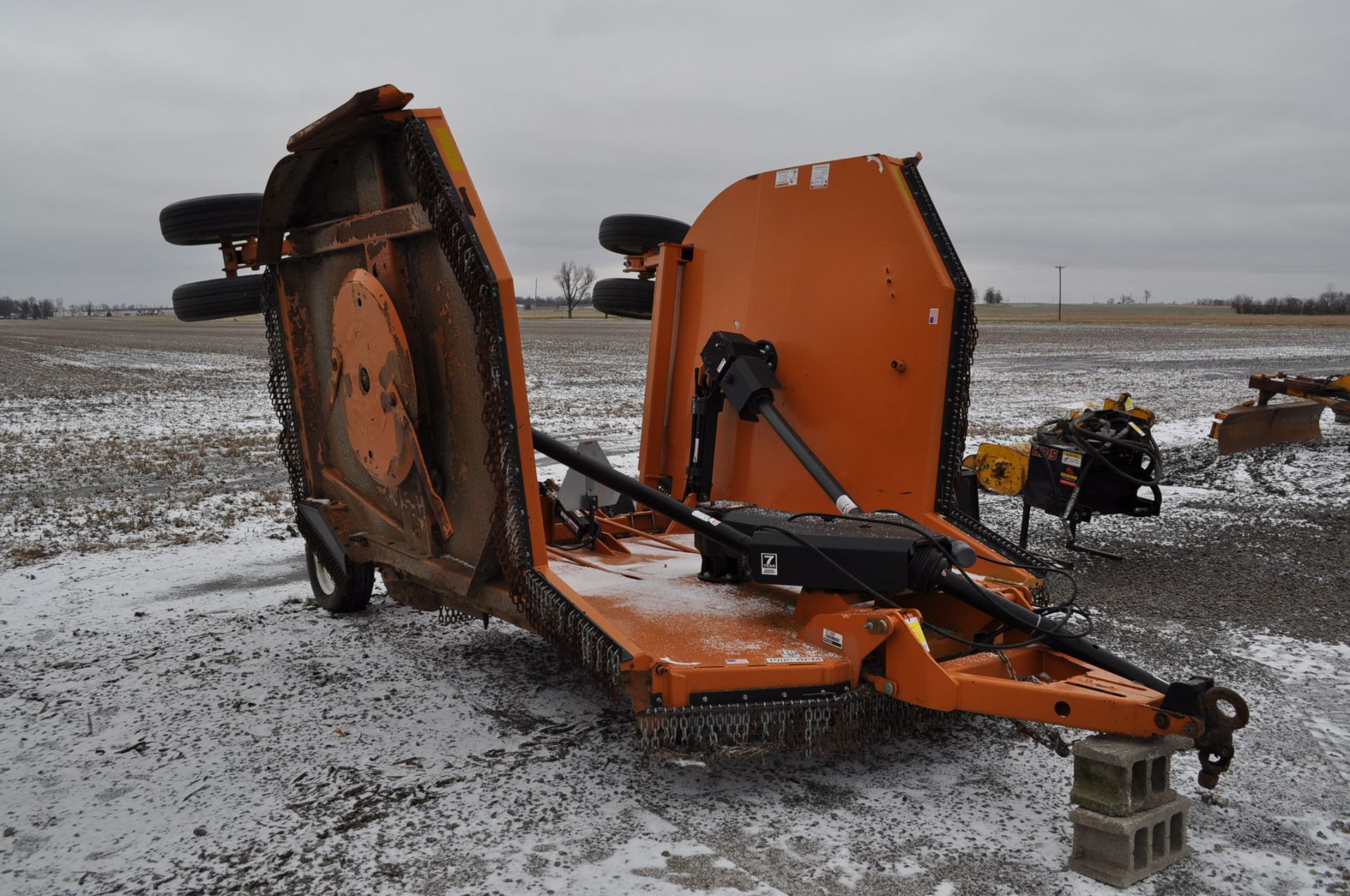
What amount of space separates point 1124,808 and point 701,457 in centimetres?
286

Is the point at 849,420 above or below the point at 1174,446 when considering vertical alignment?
above

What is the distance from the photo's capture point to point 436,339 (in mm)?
3693

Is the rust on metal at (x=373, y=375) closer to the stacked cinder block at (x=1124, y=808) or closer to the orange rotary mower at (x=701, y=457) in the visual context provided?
the orange rotary mower at (x=701, y=457)

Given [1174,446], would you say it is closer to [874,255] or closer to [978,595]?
[874,255]

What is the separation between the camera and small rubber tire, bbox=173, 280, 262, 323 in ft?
15.7

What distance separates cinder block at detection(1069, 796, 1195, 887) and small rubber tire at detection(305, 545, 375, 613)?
3244 mm

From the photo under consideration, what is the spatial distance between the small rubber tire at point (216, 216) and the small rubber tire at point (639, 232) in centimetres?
188

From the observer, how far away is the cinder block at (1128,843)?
2520 mm

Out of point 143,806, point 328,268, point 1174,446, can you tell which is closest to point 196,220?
point 328,268

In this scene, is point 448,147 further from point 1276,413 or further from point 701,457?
point 1276,413

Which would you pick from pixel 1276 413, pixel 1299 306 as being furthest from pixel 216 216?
pixel 1299 306

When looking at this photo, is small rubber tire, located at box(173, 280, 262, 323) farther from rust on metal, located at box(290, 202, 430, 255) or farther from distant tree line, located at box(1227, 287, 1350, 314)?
distant tree line, located at box(1227, 287, 1350, 314)

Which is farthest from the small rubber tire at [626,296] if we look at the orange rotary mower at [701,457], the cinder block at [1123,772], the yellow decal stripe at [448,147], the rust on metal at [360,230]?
the cinder block at [1123,772]

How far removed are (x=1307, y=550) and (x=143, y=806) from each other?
639 centimetres
